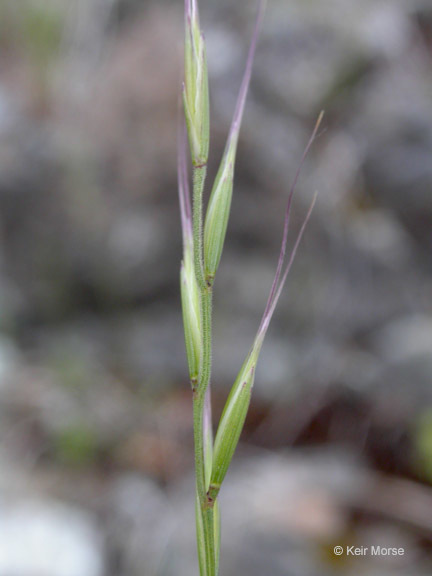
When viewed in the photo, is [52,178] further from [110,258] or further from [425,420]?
[425,420]

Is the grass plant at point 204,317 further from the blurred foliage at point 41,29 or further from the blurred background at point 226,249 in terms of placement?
the blurred foliage at point 41,29

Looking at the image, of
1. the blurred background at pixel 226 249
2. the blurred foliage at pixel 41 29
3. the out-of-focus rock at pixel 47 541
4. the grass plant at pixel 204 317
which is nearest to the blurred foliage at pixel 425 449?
the blurred background at pixel 226 249

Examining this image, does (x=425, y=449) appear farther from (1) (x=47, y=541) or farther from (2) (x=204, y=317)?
(2) (x=204, y=317)

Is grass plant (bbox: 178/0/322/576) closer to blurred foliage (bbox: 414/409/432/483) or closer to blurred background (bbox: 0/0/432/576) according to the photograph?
blurred foliage (bbox: 414/409/432/483)

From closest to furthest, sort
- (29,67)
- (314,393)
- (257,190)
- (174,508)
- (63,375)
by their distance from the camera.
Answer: (174,508), (314,393), (63,375), (257,190), (29,67)

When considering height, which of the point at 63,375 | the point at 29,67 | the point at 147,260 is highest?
the point at 29,67

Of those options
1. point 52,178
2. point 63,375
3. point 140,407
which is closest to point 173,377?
point 140,407
